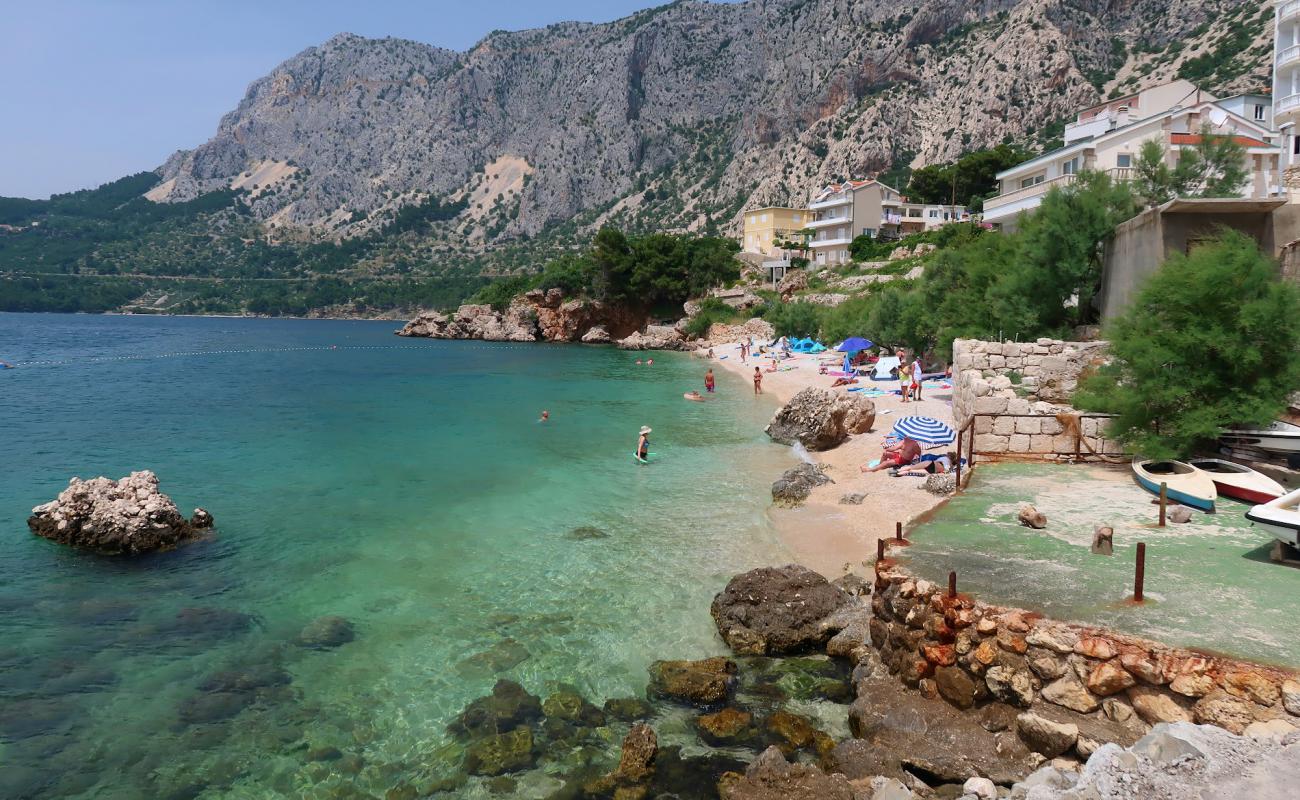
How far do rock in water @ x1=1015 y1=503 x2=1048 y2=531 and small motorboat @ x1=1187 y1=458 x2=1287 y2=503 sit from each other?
3.11 metres

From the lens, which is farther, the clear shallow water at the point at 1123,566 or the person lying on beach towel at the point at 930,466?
the person lying on beach towel at the point at 930,466

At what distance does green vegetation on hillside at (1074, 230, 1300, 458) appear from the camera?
465 inches

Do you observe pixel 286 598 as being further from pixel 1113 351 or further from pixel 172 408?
pixel 172 408

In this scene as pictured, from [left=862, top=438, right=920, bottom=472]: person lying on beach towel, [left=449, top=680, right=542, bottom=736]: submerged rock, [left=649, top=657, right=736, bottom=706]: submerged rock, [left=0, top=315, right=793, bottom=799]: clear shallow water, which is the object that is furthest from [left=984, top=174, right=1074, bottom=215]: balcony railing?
[left=449, top=680, right=542, bottom=736]: submerged rock

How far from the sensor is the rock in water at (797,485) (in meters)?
16.2

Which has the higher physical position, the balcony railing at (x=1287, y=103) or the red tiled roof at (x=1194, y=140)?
the balcony railing at (x=1287, y=103)

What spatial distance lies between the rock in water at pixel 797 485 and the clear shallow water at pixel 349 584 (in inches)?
26.7

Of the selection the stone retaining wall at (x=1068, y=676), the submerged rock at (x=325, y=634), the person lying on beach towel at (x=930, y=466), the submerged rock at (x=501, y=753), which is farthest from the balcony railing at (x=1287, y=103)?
the submerged rock at (x=325, y=634)

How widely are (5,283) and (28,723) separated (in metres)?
184

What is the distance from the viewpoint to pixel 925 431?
699 inches

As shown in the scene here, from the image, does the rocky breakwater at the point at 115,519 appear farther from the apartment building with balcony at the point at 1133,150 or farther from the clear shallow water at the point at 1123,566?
the apartment building with balcony at the point at 1133,150

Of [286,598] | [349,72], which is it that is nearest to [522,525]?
[286,598]

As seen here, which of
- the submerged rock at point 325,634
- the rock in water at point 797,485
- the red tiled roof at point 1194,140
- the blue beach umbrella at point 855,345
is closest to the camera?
the submerged rock at point 325,634

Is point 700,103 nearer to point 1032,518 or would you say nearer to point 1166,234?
point 1166,234
